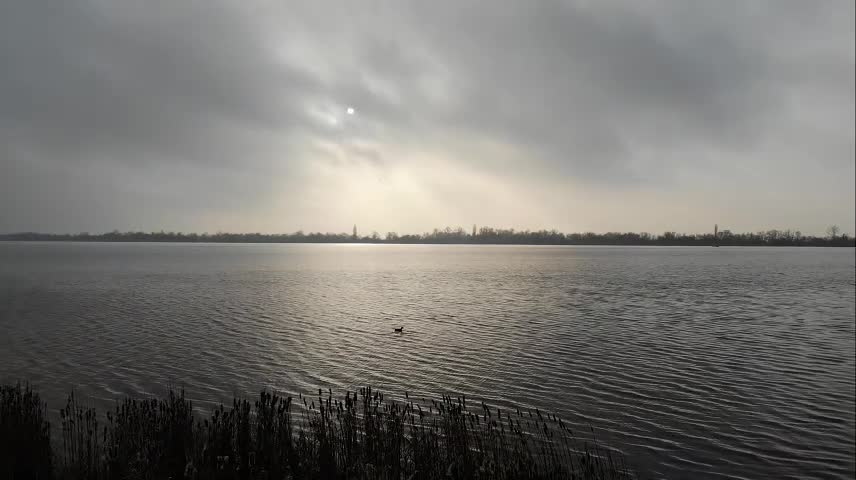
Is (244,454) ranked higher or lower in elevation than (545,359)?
higher

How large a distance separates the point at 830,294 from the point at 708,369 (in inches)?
1781

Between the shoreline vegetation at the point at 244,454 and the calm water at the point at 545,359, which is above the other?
the shoreline vegetation at the point at 244,454

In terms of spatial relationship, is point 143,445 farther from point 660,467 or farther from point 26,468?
point 660,467

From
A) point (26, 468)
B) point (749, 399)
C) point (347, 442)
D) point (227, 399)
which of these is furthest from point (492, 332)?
point (26, 468)

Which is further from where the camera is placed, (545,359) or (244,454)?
(545,359)

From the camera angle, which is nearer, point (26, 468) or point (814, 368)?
point (26, 468)

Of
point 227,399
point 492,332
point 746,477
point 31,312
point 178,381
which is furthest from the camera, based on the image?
point 31,312

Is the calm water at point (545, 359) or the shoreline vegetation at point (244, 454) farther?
the calm water at point (545, 359)

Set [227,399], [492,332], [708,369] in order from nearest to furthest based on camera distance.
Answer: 1. [227,399]
2. [708,369]
3. [492,332]

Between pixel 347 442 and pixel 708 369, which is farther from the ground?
pixel 347 442

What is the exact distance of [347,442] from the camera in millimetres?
10680

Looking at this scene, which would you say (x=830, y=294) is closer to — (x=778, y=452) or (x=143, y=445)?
(x=778, y=452)

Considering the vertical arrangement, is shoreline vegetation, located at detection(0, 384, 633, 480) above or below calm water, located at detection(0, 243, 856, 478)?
above

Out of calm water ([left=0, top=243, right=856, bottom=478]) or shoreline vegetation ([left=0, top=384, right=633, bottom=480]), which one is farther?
calm water ([left=0, top=243, right=856, bottom=478])
